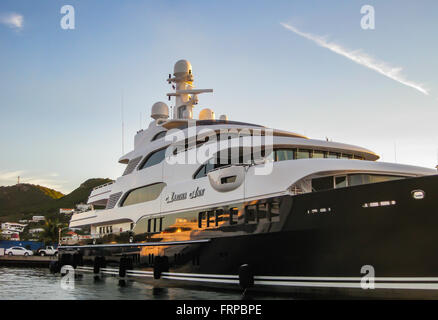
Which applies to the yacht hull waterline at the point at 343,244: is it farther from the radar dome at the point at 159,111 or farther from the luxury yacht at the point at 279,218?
the radar dome at the point at 159,111

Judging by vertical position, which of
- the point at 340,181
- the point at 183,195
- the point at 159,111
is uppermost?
the point at 159,111

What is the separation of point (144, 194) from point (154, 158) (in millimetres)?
1775

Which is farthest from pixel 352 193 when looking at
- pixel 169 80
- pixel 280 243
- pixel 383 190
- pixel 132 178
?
pixel 169 80

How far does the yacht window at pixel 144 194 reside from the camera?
18.1 m

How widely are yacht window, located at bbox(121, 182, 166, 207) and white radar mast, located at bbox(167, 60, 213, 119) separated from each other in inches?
267

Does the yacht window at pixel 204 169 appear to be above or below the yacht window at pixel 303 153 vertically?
below

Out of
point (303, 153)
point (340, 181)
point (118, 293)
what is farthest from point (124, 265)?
point (340, 181)

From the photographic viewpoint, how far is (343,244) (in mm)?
10492

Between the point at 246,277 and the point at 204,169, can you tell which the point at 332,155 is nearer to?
the point at 204,169

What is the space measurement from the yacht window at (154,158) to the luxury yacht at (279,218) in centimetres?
7

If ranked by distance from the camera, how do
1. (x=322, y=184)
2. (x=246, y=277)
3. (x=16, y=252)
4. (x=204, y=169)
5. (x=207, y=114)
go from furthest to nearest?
(x=16, y=252)
(x=207, y=114)
(x=204, y=169)
(x=322, y=184)
(x=246, y=277)

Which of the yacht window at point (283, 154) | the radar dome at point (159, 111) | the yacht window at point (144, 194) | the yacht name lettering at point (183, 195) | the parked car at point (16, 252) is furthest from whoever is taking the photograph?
the parked car at point (16, 252)

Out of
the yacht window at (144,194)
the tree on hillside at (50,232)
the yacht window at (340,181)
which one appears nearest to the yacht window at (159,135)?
the yacht window at (144,194)
